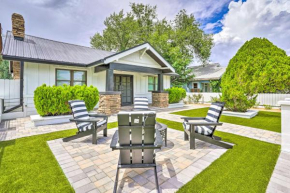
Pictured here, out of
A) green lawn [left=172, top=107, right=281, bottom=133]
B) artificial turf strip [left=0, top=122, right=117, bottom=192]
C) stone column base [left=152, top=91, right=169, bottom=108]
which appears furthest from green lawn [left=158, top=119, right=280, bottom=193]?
stone column base [left=152, top=91, right=169, bottom=108]

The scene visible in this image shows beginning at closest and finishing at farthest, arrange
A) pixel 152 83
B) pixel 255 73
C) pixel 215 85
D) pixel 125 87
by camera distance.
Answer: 1. pixel 125 87
2. pixel 255 73
3. pixel 152 83
4. pixel 215 85

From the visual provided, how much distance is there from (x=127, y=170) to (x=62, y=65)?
8728 mm

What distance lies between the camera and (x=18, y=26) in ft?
32.3

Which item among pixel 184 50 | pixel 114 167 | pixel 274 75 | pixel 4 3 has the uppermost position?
pixel 184 50

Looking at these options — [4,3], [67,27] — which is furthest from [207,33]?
[4,3]

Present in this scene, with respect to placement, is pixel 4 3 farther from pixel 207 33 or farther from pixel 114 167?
pixel 207 33

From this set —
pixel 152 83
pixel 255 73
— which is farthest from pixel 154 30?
pixel 255 73

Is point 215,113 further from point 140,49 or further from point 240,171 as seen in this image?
point 140,49

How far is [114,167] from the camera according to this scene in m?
2.95

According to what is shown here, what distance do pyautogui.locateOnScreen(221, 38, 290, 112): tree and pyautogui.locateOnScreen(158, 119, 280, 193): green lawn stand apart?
5.43m

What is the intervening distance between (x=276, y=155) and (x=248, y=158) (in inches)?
31.7

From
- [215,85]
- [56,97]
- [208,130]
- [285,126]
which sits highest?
[215,85]

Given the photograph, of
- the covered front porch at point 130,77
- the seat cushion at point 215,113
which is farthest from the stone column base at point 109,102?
the seat cushion at point 215,113

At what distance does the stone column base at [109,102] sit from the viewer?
8750 mm
